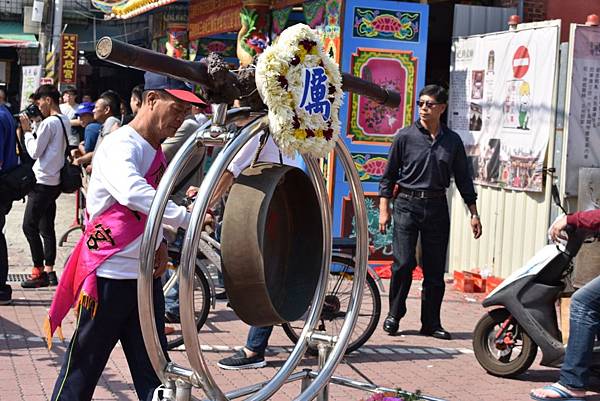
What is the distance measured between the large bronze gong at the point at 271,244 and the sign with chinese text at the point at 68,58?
19970 mm

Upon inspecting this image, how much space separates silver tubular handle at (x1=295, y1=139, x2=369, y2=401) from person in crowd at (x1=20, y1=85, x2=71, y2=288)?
224 inches

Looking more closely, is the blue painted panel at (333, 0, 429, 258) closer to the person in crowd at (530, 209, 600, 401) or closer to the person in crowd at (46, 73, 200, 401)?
the person in crowd at (530, 209, 600, 401)

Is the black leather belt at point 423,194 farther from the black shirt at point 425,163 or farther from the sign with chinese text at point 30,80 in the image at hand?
the sign with chinese text at point 30,80

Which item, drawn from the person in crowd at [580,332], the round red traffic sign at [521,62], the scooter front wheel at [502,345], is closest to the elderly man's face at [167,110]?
the person in crowd at [580,332]

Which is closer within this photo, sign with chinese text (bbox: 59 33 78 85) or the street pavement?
the street pavement

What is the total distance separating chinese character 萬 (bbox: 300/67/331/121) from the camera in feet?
11.0

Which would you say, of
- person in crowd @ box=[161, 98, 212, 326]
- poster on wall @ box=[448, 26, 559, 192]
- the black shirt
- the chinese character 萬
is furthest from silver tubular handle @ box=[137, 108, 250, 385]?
poster on wall @ box=[448, 26, 559, 192]

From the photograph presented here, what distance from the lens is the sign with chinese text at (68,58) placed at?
22703 millimetres

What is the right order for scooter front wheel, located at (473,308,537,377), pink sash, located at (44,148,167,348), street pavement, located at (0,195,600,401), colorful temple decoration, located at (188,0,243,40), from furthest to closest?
colorful temple decoration, located at (188,0,243,40) < scooter front wheel, located at (473,308,537,377) < street pavement, located at (0,195,600,401) < pink sash, located at (44,148,167,348)

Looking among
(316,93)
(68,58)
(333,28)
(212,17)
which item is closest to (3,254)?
(333,28)

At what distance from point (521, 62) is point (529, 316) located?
384cm

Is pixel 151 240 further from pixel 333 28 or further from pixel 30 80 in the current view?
pixel 30 80

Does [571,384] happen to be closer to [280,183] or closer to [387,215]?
[387,215]

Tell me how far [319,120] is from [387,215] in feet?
14.4
